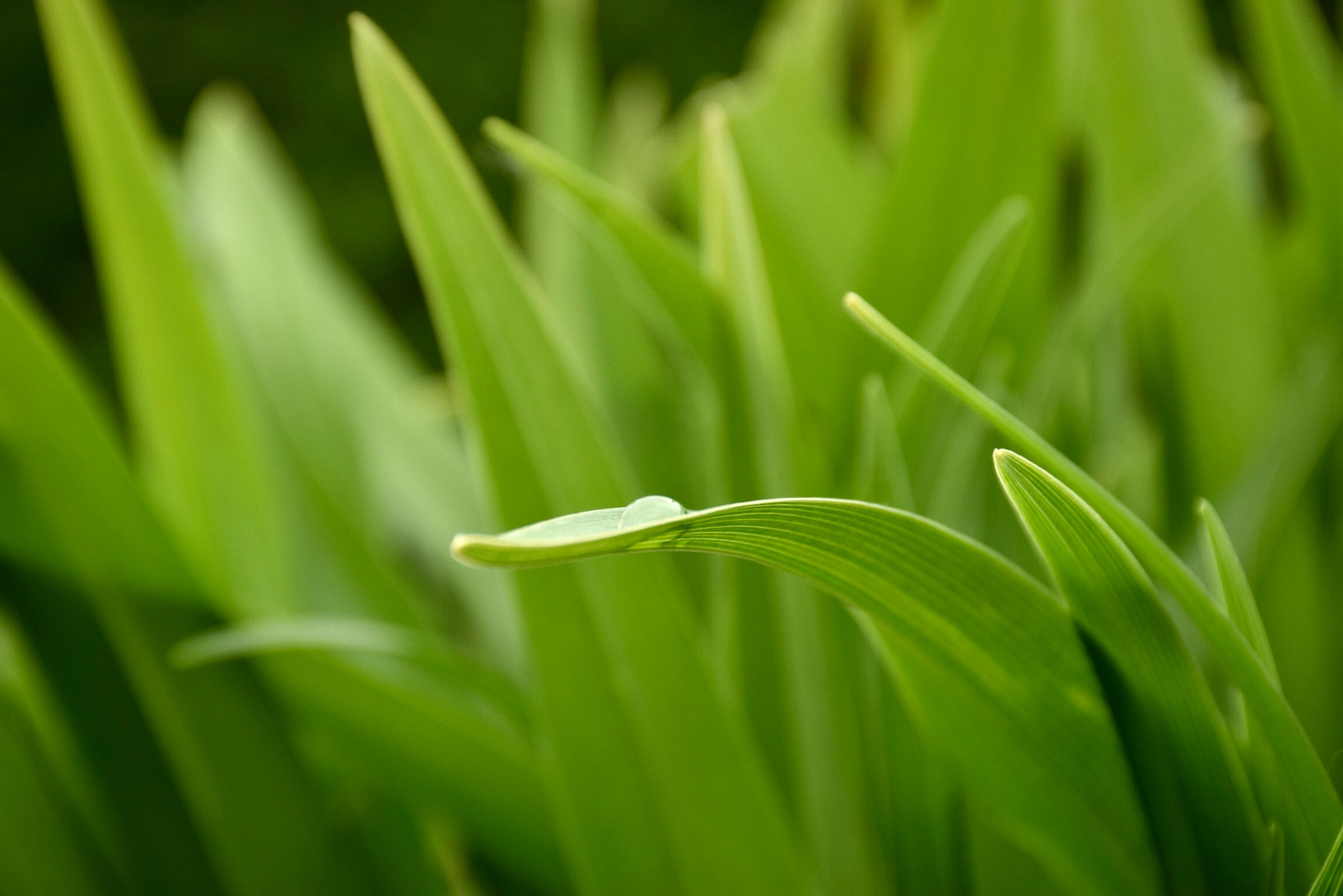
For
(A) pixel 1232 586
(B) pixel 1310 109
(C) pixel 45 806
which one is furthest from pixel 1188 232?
(C) pixel 45 806

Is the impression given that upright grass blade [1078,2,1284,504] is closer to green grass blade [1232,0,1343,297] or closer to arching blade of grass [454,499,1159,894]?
green grass blade [1232,0,1343,297]

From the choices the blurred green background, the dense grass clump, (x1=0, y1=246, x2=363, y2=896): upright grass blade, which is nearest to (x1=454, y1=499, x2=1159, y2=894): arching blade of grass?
the dense grass clump

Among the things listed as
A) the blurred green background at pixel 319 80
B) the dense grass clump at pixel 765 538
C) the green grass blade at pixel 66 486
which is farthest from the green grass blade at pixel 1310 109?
the blurred green background at pixel 319 80

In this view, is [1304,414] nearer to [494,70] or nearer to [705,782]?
[705,782]

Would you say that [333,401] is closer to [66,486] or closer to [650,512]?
[66,486]

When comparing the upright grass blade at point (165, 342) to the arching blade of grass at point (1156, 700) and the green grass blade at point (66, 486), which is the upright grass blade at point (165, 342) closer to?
the green grass blade at point (66, 486)

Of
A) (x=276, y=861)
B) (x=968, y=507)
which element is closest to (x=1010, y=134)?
(x=968, y=507)
